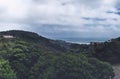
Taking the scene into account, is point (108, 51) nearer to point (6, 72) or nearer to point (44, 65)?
point (44, 65)

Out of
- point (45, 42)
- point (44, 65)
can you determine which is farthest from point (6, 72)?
point (45, 42)

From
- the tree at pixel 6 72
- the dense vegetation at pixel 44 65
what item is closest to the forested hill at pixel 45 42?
the dense vegetation at pixel 44 65

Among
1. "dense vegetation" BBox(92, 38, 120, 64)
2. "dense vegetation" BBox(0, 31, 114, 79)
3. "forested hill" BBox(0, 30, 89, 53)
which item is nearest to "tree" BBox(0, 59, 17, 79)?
"dense vegetation" BBox(0, 31, 114, 79)

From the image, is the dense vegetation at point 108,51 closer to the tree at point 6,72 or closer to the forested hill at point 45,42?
the forested hill at point 45,42

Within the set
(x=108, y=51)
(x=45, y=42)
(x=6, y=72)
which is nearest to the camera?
(x=6, y=72)

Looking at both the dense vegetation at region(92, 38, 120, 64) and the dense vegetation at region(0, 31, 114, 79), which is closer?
the dense vegetation at region(0, 31, 114, 79)

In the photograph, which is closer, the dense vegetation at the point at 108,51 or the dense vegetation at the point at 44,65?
the dense vegetation at the point at 44,65

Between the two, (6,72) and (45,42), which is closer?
(6,72)

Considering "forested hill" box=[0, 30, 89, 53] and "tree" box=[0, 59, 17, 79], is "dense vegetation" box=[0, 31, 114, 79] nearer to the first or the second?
"tree" box=[0, 59, 17, 79]

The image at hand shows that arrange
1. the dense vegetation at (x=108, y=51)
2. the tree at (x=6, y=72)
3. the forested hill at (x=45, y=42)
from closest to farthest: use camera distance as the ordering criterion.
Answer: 1. the tree at (x=6, y=72)
2. the dense vegetation at (x=108, y=51)
3. the forested hill at (x=45, y=42)

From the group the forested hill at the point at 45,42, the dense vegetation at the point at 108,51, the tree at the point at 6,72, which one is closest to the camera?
the tree at the point at 6,72

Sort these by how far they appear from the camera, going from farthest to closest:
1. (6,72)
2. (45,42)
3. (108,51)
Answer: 1. (45,42)
2. (108,51)
3. (6,72)

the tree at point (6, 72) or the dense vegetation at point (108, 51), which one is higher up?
the dense vegetation at point (108, 51)

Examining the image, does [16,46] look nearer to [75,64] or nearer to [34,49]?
[34,49]
